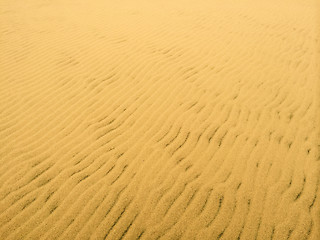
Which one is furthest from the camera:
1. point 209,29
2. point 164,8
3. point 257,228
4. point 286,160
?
→ point 164,8

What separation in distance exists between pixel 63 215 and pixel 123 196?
0.70m

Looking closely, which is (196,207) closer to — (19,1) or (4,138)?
(4,138)


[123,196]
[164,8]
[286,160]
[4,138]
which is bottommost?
[4,138]

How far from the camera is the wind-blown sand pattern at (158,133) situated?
2535mm

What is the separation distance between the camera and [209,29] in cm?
618

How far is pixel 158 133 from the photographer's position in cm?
338

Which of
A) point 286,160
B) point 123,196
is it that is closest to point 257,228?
point 286,160

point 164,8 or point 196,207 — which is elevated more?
point 164,8

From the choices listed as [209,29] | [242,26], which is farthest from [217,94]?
[242,26]

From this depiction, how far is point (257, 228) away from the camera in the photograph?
248 cm

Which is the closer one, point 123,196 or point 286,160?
point 123,196

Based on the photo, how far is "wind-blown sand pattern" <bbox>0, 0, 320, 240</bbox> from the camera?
2535mm

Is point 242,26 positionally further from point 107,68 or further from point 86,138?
point 86,138

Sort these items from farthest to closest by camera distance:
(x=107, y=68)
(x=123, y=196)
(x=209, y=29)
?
(x=209, y=29)
(x=107, y=68)
(x=123, y=196)
